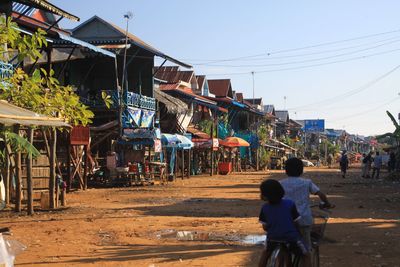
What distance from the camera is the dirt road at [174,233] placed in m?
8.32

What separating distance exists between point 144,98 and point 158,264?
22941 millimetres

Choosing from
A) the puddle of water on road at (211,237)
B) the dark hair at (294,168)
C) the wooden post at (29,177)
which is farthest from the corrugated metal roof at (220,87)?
the dark hair at (294,168)

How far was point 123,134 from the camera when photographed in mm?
25938

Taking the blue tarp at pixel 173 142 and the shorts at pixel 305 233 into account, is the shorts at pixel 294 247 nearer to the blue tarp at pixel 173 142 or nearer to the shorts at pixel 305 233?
the shorts at pixel 305 233

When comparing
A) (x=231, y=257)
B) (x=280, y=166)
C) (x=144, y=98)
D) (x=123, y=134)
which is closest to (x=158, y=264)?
(x=231, y=257)

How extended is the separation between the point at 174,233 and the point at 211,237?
937mm

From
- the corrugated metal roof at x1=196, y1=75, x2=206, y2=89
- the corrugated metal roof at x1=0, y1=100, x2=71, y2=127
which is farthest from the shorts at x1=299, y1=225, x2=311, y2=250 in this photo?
the corrugated metal roof at x1=196, y1=75, x2=206, y2=89

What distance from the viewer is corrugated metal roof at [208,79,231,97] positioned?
52500 mm

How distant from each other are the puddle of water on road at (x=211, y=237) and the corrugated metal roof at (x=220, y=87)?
137 ft

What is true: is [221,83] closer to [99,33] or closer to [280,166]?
[280,166]

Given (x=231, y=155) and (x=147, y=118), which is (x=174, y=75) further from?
(x=147, y=118)

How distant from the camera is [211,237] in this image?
410 inches

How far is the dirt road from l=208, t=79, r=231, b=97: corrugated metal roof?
3461 cm

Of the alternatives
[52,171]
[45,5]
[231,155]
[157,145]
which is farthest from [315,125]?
[52,171]
